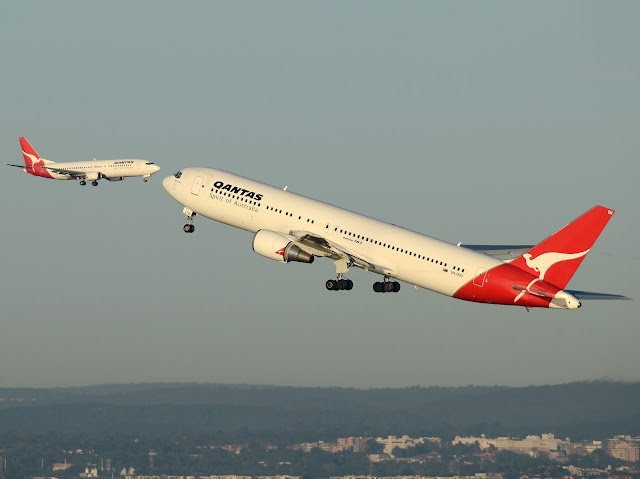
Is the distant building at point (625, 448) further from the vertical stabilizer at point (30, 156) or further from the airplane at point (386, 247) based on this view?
the vertical stabilizer at point (30, 156)

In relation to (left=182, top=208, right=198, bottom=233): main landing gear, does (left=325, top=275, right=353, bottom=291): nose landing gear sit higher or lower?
lower

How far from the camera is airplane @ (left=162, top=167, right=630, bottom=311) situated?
71062mm

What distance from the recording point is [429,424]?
12812 centimetres

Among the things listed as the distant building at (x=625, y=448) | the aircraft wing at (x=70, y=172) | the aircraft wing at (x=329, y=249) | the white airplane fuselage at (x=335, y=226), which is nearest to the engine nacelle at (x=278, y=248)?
the aircraft wing at (x=329, y=249)

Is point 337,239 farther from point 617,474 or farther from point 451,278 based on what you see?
point 617,474

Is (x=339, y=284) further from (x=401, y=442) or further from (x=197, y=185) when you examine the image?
(x=401, y=442)

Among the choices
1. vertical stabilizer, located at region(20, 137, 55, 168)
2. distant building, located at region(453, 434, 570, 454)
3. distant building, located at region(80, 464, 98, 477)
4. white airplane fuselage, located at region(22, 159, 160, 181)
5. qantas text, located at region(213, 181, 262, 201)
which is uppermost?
vertical stabilizer, located at region(20, 137, 55, 168)

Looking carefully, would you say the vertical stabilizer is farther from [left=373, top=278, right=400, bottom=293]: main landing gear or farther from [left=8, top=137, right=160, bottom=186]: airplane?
[left=373, top=278, right=400, bottom=293]: main landing gear

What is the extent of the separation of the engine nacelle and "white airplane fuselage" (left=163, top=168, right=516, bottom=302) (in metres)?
1.58

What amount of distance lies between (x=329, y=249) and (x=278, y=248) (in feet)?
11.2

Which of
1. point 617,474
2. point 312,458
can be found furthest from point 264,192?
point 312,458

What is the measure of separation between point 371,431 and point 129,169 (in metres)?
46.0

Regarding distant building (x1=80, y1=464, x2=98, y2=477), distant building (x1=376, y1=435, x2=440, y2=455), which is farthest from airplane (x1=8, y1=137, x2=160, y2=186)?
distant building (x1=376, y1=435, x2=440, y2=455)

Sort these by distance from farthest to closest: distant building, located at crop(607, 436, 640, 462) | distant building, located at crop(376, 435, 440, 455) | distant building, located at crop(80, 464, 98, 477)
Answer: distant building, located at crop(80, 464, 98, 477), distant building, located at crop(376, 435, 440, 455), distant building, located at crop(607, 436, 640, 462)
